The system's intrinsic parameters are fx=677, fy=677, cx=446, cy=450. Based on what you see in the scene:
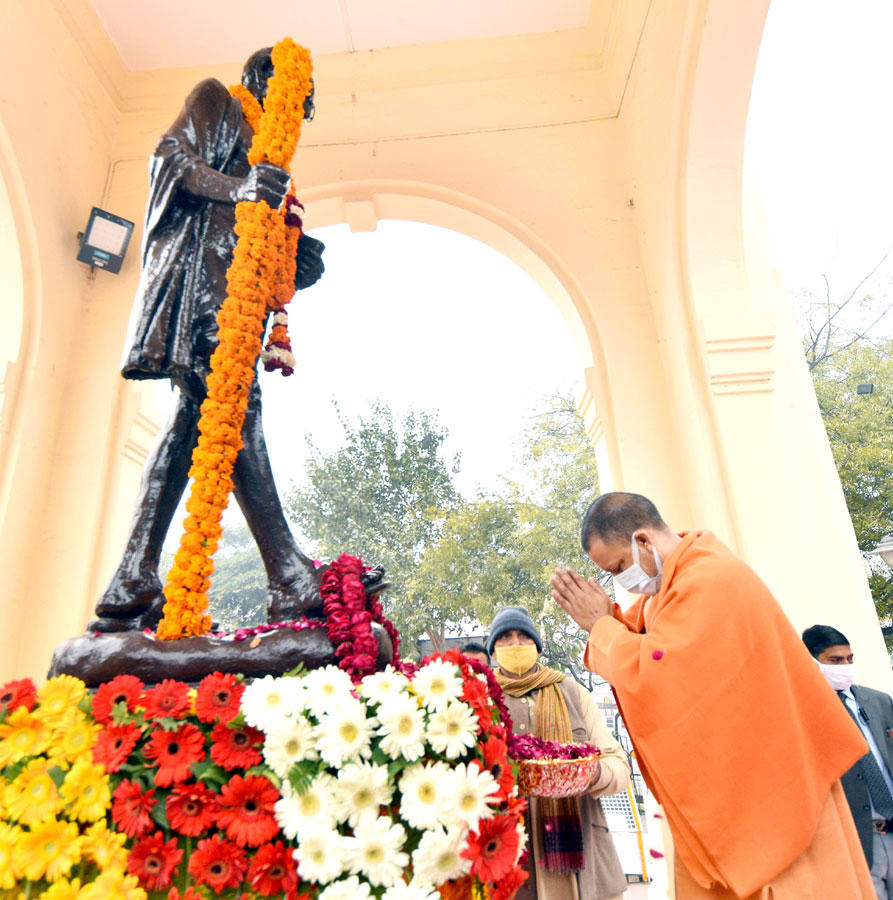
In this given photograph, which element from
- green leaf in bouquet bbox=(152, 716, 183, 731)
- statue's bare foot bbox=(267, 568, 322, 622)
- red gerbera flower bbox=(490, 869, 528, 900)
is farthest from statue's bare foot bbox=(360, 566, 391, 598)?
red gerbera flower bbox=(490, 869, 528, 900)

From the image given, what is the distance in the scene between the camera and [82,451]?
4730 mm

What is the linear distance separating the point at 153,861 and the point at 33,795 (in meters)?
0.30

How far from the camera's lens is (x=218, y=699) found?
1.59 metres

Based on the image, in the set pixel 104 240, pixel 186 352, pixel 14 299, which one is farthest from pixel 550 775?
pixel 104 240

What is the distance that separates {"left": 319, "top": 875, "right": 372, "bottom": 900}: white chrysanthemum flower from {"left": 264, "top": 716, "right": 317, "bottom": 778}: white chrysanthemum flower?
24 centimetres

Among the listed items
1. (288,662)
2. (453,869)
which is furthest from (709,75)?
(453,869)

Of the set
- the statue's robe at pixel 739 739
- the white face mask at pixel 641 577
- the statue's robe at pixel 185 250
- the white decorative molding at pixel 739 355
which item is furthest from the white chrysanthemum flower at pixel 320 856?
the white decorative molding at pixel 739 355

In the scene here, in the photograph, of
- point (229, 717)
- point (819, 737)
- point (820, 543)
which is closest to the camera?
point (229, 717)

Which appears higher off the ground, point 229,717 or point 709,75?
point 709,75

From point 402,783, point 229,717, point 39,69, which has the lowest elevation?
point 402,783

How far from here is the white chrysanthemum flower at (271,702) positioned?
152 cm

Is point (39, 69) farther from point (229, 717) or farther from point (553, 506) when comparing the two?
point (553, 506)

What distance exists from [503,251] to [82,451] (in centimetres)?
351

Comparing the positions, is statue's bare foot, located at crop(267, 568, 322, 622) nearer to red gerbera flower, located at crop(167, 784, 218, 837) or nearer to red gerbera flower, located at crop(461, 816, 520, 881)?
red gerbera flower, located at crop(167, 784, 218, 837)
